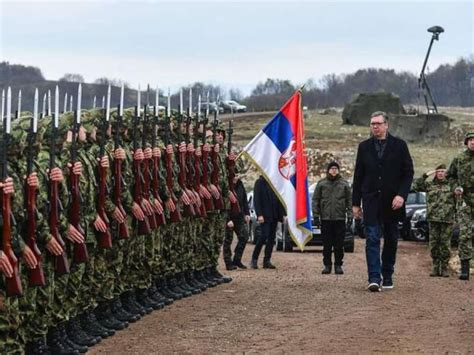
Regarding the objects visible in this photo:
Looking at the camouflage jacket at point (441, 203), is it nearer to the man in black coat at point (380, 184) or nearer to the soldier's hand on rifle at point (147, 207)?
the man in black coat at point (380, 184)

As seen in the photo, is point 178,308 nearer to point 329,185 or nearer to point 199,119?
point 199,119

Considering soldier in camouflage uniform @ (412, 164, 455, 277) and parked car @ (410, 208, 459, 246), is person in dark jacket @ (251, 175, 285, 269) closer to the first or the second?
soldier in camouflage uniform @ (412, 164, 455, 277)

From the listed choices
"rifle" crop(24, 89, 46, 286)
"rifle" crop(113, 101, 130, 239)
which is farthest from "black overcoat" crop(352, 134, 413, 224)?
"rifle" crop(24, 89, 46, 286)

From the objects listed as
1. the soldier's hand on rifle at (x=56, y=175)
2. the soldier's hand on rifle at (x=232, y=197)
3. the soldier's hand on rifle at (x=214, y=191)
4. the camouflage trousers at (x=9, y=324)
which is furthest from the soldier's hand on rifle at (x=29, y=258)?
the soldier's hand on rifle at (x=232, y=197)

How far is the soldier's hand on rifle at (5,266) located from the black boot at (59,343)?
1452 mm

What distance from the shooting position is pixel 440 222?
17.1m

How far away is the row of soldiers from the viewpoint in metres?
8.65

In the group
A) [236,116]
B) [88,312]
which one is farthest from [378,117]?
[236,116]

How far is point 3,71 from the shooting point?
52.7 ft

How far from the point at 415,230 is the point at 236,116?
4124 cm

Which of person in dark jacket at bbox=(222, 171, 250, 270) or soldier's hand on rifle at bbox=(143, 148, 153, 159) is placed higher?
soldier's hand on rifle at bbox=(143, 148, 153, 159)

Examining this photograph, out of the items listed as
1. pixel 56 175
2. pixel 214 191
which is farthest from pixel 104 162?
pixel 214 191

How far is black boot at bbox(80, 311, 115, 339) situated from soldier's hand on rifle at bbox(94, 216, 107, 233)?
0.76m

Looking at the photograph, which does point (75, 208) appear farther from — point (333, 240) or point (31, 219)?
point (333, 240)
